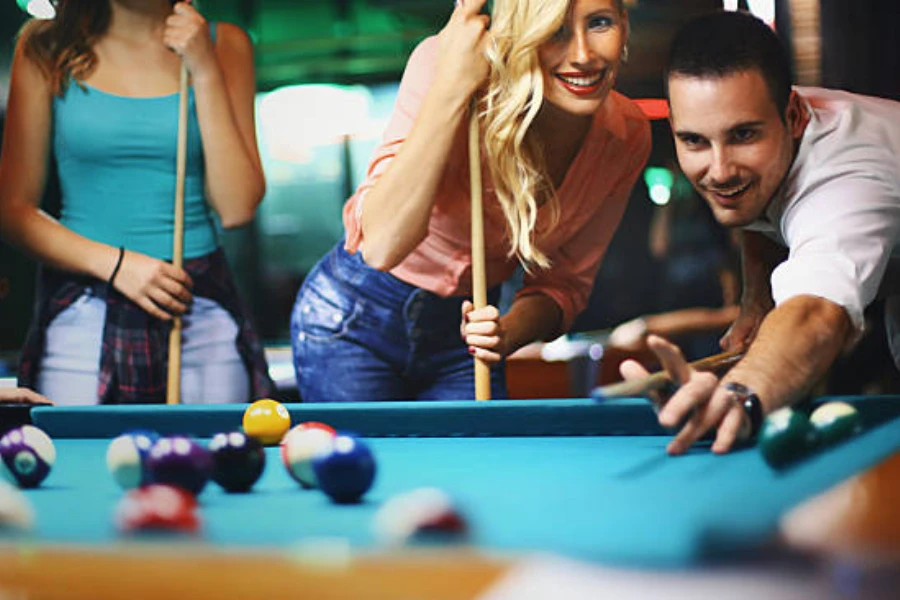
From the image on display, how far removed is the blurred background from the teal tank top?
24 cm

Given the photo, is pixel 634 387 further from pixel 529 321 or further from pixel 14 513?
pixel 529 321

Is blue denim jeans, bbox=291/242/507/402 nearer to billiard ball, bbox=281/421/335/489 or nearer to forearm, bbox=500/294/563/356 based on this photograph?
forearm, bbox=500/294/563/356

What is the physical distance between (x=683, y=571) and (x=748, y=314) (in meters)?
2.27

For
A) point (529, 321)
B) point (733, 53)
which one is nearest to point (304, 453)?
point (529, 321)

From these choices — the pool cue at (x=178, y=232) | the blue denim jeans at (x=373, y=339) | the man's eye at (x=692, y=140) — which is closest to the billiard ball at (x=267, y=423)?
the blue denim jeans at (x=373, y=339)

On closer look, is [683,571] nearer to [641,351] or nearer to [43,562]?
[43,562]

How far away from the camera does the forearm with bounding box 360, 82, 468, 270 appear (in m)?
2.72

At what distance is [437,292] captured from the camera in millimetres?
3025

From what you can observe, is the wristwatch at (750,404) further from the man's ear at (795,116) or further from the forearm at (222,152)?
the forearm at (222,152)

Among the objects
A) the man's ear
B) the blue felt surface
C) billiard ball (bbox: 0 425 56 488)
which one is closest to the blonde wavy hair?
the man's ear

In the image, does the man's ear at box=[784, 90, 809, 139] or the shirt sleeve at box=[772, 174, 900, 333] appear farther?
the man's ear at box=[784, 90, 809, 139]

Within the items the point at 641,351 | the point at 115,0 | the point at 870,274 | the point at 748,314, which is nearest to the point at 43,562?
the point at 870,274

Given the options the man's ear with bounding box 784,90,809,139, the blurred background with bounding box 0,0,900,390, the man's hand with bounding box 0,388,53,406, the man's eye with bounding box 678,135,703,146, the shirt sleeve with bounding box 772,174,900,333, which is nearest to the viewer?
the shirt sleeve with bounding box 772,174,900,333

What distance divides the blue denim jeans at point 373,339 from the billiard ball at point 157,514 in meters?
1.84
